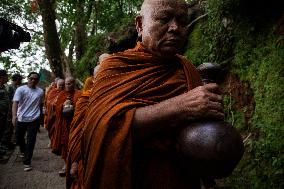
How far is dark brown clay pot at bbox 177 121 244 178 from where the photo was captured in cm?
181

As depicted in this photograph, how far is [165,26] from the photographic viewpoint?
2.20 m

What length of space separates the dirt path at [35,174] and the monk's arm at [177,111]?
16.8 feet

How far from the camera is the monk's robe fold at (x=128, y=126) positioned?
6.35 ft

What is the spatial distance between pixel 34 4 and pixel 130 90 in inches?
543

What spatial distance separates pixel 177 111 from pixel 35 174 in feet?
21.0

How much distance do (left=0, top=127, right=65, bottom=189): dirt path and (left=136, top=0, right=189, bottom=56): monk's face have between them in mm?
5050

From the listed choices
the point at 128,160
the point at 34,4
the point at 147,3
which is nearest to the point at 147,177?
the point at 128,160

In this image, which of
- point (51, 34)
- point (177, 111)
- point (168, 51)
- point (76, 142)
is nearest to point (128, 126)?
point (177, 111)

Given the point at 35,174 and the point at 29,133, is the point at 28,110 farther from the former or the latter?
the point at 35,174

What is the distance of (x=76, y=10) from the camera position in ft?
42.9

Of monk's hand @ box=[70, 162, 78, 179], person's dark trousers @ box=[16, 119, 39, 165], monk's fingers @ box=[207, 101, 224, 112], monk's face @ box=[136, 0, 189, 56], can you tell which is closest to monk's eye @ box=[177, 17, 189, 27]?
monk's face @ box=[136, 0, 189, 56]

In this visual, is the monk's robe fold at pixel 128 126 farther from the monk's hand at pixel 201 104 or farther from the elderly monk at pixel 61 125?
the elderly monk at pixel 61 125

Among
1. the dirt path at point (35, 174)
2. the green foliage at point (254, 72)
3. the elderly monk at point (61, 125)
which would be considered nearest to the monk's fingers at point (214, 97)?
the green foliage at point (254, 72)

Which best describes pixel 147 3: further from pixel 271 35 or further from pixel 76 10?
pixel 76 10
